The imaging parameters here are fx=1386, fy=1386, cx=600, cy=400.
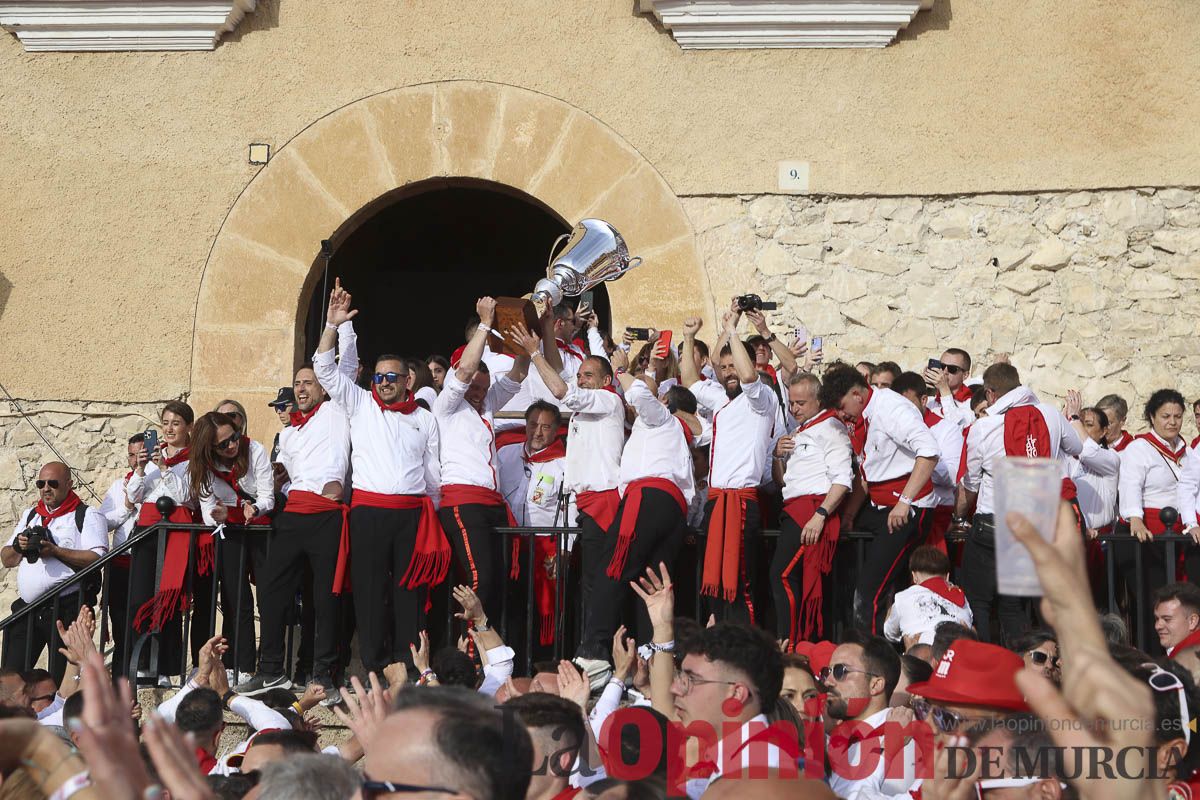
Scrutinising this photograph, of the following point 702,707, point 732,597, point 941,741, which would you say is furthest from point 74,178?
point 941,741

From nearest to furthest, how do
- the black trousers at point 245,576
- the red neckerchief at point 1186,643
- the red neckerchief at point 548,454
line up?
the red neckerchief at point 1186,643 < the black trousers at point 245,576 < the red neckerchief at point 548,454

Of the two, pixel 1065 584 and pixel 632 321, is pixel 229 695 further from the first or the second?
pixel 1065 584

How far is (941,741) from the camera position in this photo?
141 inches

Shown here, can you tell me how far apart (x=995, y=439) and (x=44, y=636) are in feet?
18.7

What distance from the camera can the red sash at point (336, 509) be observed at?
7449 millimetres

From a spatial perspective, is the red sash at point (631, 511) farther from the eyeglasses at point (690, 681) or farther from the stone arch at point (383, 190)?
the eyeglasses at point (690, 681)

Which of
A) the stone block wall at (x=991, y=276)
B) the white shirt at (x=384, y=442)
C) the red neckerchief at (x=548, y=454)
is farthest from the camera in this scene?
the stone block wall at (x=991, y=276)

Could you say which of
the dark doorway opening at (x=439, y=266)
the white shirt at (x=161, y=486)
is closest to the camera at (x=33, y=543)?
the white shirt at (x=161, y=486)

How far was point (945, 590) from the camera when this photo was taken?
6.97 meters

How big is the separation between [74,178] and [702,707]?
7.72m

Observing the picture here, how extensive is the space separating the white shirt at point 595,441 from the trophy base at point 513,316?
54 cm

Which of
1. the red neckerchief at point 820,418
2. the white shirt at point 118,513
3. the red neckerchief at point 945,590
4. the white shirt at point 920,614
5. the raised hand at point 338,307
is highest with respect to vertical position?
the raised hand at point 338,307

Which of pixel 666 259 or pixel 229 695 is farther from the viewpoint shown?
pixel 666 259

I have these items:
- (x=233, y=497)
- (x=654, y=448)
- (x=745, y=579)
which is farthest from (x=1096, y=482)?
(x=233, y=497)
